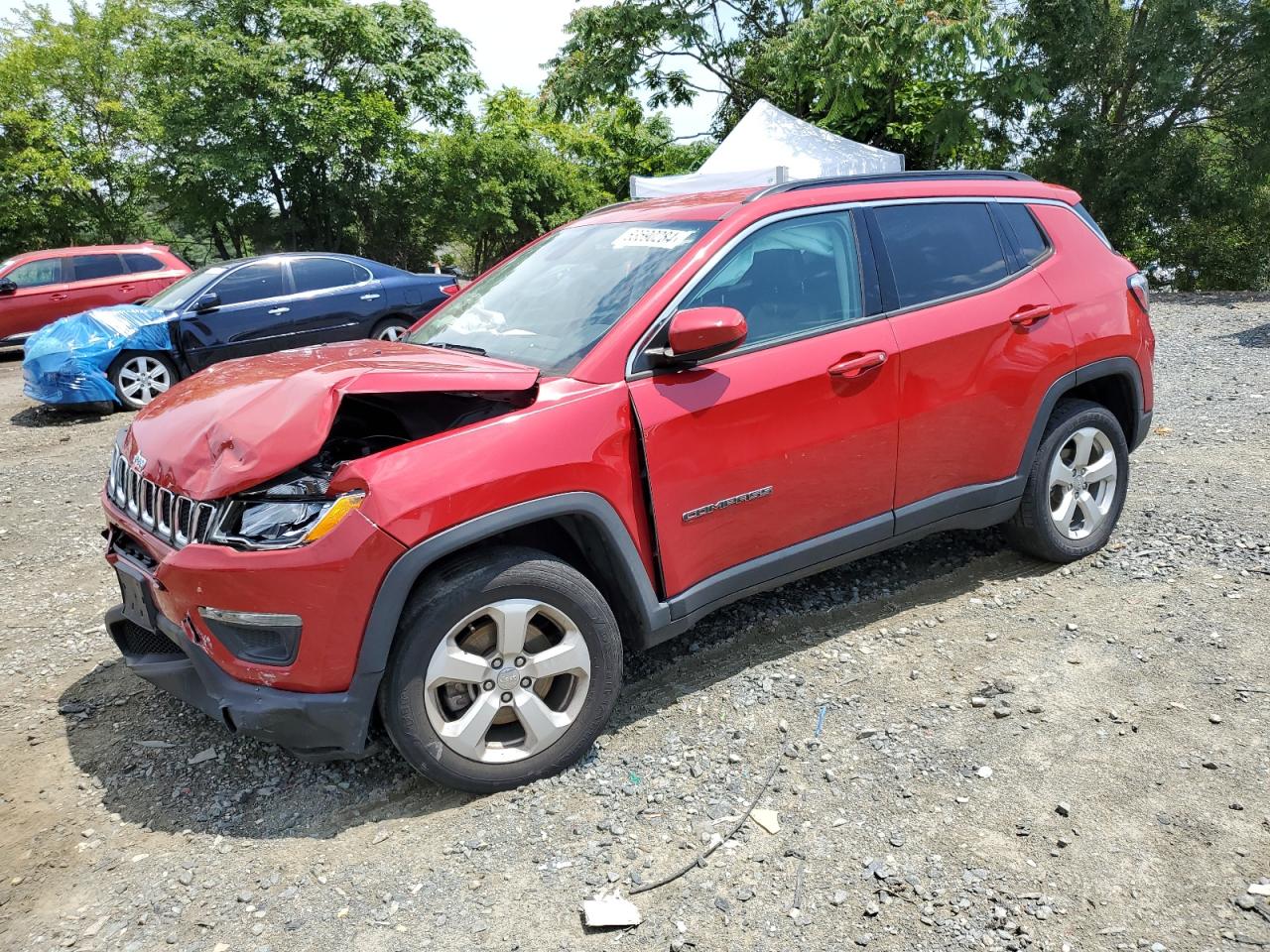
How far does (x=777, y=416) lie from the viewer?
3400mm

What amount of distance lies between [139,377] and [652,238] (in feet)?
24.8

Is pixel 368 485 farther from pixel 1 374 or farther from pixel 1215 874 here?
pixel 1 374

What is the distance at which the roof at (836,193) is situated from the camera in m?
3.65

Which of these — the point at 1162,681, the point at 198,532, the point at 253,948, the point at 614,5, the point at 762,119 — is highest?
the point at 614,5

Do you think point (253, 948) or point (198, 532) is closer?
point (253, 948)

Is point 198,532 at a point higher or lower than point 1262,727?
higher

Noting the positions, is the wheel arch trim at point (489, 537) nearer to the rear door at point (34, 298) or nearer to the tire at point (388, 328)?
the tire at point (388, 328)

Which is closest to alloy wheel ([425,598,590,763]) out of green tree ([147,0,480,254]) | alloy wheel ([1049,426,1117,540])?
alloy wheel ([1049,426,1117,540])

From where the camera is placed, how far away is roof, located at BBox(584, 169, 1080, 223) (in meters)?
3.65

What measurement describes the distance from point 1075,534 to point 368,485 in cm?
342

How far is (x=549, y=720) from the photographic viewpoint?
304 centimetres

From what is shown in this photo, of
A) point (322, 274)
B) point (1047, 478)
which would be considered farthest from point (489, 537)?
point (322, 274)

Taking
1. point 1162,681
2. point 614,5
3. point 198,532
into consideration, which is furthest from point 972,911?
point 614,5

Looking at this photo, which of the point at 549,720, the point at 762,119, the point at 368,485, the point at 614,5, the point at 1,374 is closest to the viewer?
the point at 368,485
